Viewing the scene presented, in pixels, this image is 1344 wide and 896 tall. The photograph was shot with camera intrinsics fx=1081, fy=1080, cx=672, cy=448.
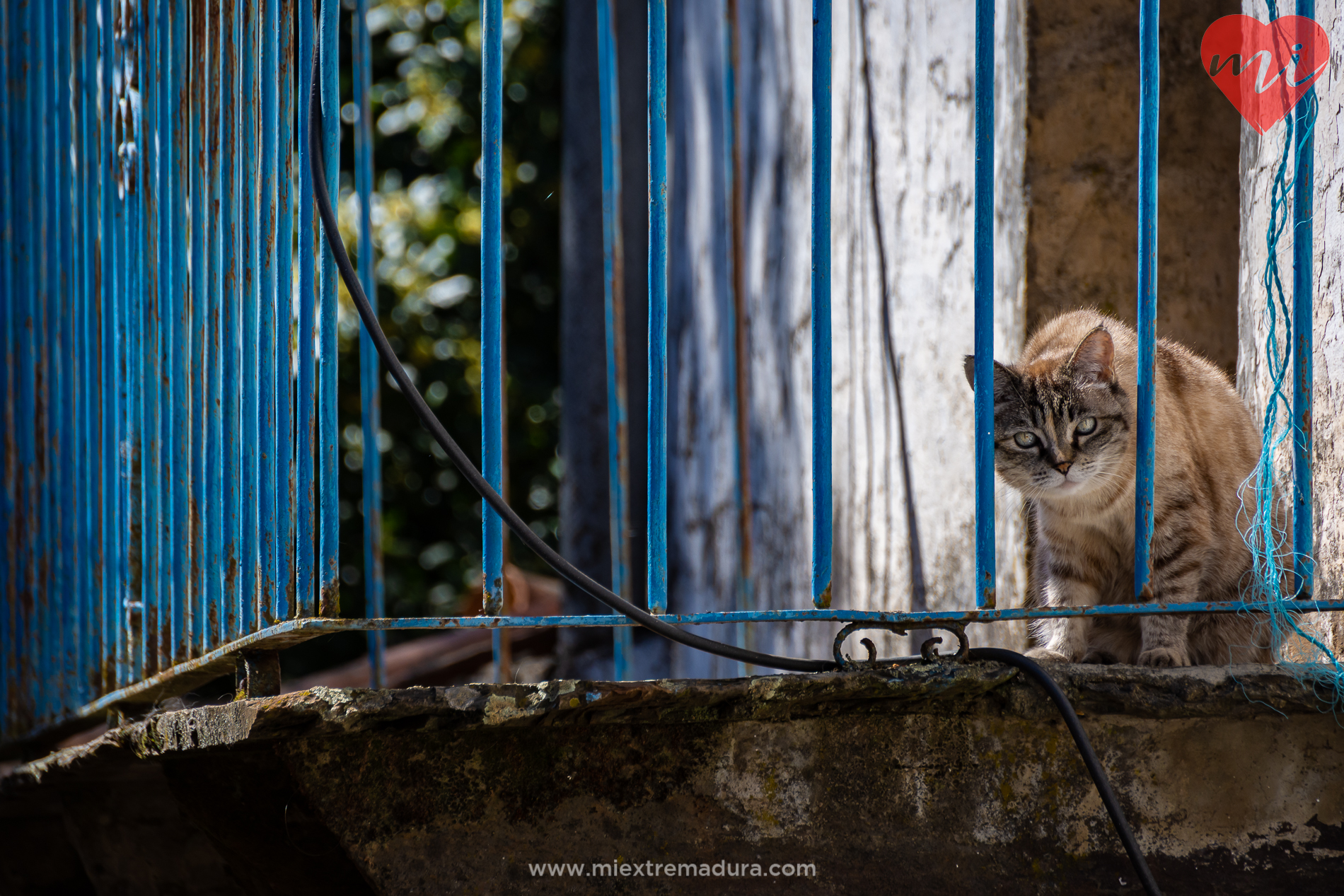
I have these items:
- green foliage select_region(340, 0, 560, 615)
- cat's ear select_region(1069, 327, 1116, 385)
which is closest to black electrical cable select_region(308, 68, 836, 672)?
cat's ear select_region(1069, 327, 1116, 385)

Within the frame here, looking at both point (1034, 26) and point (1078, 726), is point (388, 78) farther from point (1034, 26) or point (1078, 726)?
point (1078, 726)

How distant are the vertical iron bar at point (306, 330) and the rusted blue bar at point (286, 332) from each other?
1.0 inches

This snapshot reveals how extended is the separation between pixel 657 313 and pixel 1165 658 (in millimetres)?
1100

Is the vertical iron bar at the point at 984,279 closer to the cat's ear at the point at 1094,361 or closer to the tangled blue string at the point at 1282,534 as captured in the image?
the tangled blue string at the point at 1282,534

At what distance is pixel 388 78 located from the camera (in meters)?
7.99

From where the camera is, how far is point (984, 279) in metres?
1.71

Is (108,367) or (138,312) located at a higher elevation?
(138,312)

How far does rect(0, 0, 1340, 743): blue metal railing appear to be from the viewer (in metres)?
1.64

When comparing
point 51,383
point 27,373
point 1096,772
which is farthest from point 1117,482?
point 27,373

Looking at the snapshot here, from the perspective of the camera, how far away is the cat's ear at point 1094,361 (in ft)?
7.27

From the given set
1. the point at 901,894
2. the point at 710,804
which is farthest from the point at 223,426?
the point at 901,894

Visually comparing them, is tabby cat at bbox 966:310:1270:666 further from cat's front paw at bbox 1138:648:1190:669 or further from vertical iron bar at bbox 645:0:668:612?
vertical iron bar at bbox 645:0:668:612

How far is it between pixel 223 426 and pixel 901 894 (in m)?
1.35

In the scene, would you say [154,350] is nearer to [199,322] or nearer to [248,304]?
[199,322]
